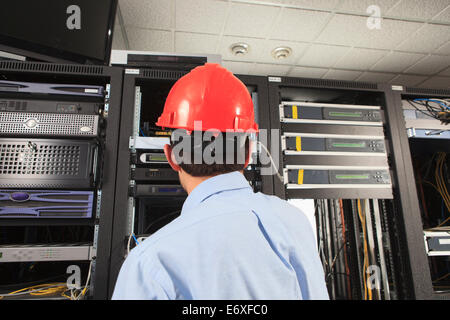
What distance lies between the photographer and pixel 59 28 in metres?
1.26

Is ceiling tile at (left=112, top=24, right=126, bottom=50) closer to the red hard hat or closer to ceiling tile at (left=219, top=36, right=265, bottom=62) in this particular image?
ceiling tile at (left=219, top=36, right=265, bottom=62)

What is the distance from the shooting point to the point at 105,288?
93cm

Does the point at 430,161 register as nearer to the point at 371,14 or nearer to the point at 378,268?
the point at 378,268

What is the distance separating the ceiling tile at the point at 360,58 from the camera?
2910 mm

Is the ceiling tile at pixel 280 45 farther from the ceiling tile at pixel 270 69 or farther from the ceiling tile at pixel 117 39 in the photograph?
the ceiling tile at pixel 117 39

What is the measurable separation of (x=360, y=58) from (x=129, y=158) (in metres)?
Result: 3.08

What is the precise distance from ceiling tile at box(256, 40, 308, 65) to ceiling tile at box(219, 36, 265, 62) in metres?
0.04

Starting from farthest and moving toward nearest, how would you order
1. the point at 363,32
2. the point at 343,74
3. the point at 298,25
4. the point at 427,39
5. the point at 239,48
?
the point at 343,74 < the point at 239,48 < the point at 427,39 < the point at 363,32 < the point at 298,25

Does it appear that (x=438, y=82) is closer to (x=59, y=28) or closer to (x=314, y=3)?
(x=314, y=3)

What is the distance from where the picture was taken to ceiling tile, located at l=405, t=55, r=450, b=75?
3.08 m

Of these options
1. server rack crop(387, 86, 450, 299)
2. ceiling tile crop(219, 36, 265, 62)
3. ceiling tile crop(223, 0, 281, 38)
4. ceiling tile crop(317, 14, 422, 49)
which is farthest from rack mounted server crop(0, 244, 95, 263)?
ceiling tile crop(317, 14, 422, 49)

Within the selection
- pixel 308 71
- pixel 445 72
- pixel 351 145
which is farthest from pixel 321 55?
pixel 351 145

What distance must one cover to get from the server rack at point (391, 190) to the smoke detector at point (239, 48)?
161 cm

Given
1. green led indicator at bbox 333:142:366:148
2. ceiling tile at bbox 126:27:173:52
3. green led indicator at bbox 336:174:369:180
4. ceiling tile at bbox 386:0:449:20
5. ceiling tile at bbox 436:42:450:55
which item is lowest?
green led indicator at bbox 336:174:369:180
